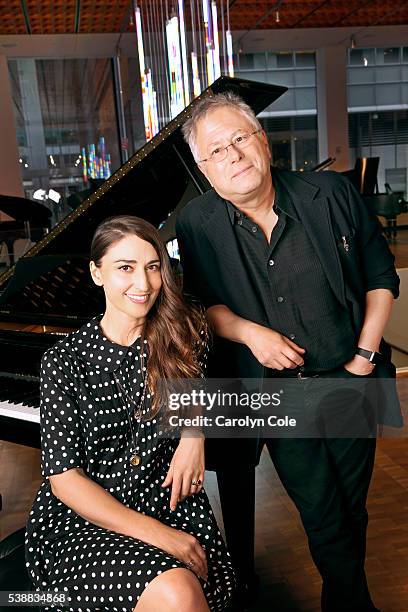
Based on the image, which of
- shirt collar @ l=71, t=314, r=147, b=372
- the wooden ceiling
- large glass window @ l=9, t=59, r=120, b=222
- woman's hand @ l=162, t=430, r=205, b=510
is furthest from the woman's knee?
large glass window @ l=9, t=59, r=120, b=222

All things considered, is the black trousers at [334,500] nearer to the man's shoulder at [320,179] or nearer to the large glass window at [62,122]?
the man's shoulder at [320,179]

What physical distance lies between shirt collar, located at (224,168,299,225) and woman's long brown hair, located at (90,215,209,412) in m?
0.24

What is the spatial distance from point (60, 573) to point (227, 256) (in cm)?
95

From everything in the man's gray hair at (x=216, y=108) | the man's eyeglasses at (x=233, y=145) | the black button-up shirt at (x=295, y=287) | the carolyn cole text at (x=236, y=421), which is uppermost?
the man's gray hair at (x=216, y=108)

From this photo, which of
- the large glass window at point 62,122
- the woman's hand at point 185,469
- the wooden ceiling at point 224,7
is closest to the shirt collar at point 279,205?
the woman's hand at point 185,469

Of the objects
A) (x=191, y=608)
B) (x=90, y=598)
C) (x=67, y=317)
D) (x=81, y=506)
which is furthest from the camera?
(x=67, y=317)

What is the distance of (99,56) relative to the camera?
11.4 m

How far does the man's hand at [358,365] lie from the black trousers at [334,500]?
0.21 m

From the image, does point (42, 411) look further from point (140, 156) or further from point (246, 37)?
point (246, 37)

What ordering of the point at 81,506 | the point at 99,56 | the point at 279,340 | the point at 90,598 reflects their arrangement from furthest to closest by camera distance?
1. the point at 99,56
2. the point at 279,340
3. the point at 81,506
4. the point at 90,598

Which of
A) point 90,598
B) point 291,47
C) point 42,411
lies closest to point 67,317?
point 42,411

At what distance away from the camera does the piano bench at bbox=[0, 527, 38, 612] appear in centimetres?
164

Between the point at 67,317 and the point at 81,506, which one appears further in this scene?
the point at 67,317

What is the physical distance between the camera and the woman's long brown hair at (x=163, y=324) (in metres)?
1.72
